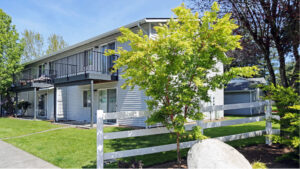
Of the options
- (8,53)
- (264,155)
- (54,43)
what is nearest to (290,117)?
(264,155)

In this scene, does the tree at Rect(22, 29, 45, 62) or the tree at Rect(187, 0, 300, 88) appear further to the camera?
the tree at Rect(22, 29, 45, 62)

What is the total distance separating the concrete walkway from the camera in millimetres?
5293

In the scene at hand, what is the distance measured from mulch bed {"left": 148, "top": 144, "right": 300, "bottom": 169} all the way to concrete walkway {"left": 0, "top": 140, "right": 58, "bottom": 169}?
9.81 ft

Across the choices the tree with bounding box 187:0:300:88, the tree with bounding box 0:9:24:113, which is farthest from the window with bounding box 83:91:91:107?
the tree with bounding box 187:0:300:88

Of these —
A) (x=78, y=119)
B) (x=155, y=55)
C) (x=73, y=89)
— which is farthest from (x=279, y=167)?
(x=73, y=89)

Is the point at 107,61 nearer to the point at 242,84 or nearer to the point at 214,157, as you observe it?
the point at 214,157

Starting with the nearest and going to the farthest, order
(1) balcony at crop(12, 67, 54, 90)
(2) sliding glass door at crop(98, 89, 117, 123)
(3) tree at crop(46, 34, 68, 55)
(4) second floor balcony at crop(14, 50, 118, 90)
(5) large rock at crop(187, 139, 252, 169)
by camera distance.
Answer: (5) large rock at crop(187, 139, 252, 169) → (4) second floor balcony at crop(14, 50, 118, 90) → (2) sliding glass door at crop(98, 89, 117, 123) → (1) balcony at crop(12, 67, 54, 90) → (3) tree at crop(46, 34, 68, 55)

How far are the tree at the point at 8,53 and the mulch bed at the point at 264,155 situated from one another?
2028 cm

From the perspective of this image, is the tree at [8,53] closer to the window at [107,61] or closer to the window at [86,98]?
the window at [86,98]

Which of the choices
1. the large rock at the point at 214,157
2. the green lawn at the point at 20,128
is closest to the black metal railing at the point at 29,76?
the green lawn at the point at 20,128

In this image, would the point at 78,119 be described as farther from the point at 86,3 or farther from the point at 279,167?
the point at 279,167

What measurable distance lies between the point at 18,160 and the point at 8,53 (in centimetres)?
1835

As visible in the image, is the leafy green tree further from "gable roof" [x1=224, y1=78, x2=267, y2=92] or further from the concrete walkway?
"gable roof" [x1=224, y1=78, x2=267, y2=92]

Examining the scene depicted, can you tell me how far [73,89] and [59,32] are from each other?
890 inches
